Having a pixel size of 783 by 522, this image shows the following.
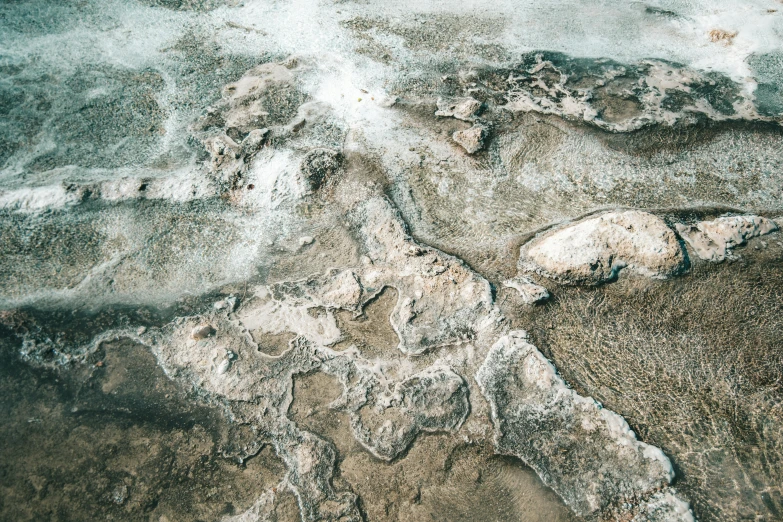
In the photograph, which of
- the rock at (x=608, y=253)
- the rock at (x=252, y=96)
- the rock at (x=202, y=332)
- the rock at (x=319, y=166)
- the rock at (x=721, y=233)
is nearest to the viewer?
the rock at (x=202, y=332)

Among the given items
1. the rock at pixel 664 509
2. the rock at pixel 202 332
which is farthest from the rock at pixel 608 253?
the rock at pixel 202 332

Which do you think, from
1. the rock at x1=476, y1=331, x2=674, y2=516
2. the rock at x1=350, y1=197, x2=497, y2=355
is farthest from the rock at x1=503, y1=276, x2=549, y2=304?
the rock at x1=476, y1=331, x2=674, y2=516

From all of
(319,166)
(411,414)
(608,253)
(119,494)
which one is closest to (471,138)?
(319,166)

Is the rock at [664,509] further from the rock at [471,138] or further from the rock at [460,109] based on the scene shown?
the rock at [460,109]

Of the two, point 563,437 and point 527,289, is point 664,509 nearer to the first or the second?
point 563,437

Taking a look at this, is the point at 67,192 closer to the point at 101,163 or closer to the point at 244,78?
the point at 101,163

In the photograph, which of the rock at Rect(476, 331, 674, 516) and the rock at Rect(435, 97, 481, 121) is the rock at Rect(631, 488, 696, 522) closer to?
the rock at Rect(476, 331, 674, 516)
